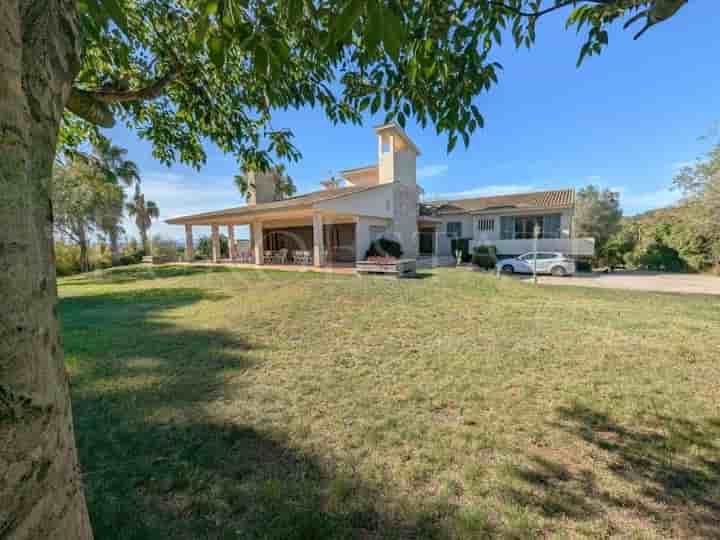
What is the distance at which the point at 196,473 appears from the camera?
7.68 ft

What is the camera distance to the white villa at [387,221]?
57.3 ft

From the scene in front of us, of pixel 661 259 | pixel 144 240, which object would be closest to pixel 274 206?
pixel 144 240

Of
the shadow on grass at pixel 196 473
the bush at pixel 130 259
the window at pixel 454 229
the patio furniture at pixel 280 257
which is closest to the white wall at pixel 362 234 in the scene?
the patio furniture at pixel 280 257

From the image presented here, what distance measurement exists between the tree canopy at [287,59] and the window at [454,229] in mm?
22433

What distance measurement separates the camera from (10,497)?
647mm

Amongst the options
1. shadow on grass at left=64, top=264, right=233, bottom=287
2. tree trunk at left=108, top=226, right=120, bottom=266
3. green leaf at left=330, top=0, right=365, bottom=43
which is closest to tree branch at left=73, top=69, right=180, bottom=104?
green leaf at left=330, top=0, right=365, bottom=43

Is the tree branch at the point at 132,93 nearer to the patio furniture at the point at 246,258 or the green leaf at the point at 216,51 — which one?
the green leaf at the point at 216,51

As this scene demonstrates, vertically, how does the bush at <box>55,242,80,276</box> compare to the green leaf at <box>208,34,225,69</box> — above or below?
below

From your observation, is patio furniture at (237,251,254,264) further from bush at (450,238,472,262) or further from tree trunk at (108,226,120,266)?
bush at (450,238,472,262)

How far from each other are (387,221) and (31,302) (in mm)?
18866

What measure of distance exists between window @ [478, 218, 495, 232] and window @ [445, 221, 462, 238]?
1598mm

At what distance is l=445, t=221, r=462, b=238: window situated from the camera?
24.3 metres

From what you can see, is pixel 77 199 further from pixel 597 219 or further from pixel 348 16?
pixel 597 219

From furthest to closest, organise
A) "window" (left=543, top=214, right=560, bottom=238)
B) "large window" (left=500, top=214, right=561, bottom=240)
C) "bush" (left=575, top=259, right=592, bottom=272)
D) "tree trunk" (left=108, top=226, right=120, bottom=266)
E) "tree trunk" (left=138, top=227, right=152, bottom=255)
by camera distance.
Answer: "tree trunk" (left=138, top=227, right=152, bottom=255) → "tree trunk" (left=108, top=226, right=120, bottom=266) → "large window" (left=500, top=214, right=561, bottom=240) → "window" (left=543, top=214, right=560, bottom=238) → "bush" (left=575, top=259, right=592, bottom=272)
